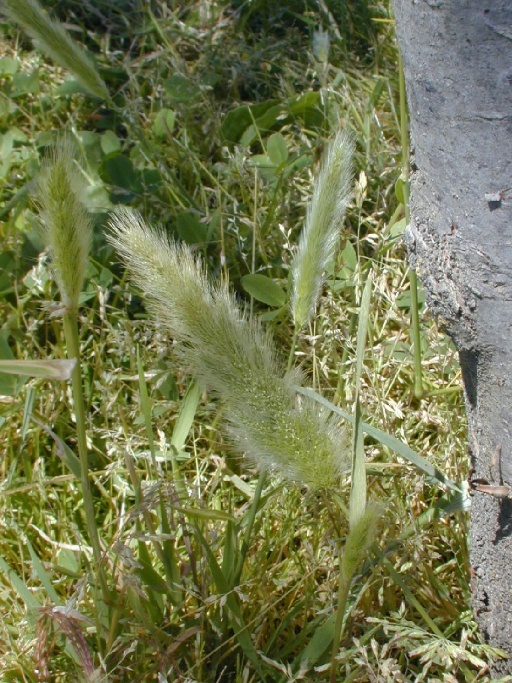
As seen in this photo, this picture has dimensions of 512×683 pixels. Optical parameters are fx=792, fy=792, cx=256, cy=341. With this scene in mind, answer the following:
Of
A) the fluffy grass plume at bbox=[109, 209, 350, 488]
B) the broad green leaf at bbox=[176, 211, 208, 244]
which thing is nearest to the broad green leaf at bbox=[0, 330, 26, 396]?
the broad green leaf at bbox=[176, 211, 208, 244]

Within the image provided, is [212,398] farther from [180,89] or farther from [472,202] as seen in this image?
[180,89]

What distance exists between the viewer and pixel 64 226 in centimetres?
96

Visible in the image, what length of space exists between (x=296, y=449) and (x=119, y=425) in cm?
73

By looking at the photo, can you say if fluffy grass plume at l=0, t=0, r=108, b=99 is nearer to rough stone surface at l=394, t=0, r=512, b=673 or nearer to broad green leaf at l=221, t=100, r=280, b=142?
rough stone surface at l=394, t=0, r=512, b=673

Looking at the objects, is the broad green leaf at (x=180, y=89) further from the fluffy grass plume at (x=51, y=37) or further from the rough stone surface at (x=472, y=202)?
the rough stone surface at (x=472, y=202)

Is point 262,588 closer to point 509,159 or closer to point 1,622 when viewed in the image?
point 1,622

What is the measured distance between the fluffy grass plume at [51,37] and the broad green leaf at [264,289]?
1.65 feet

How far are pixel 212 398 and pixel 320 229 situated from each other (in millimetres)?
675

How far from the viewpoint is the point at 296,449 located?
1045 mm

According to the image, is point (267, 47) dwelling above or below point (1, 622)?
above

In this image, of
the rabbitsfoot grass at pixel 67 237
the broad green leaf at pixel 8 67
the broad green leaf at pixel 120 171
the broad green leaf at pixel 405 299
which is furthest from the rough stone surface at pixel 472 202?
the broad green leaf at pixel 8 67

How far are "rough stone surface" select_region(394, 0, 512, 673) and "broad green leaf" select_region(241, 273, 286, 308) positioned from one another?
633mm

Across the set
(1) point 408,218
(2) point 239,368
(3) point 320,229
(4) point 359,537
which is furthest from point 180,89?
(4) point 359,537

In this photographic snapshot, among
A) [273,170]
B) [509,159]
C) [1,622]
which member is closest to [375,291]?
[273,170]
